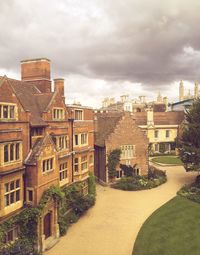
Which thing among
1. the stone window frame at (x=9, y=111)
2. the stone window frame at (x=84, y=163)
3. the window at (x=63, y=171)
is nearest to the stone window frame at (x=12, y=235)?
Answer: the window at (x=63, y=171)

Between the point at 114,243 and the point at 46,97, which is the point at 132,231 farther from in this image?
the point at 46,97

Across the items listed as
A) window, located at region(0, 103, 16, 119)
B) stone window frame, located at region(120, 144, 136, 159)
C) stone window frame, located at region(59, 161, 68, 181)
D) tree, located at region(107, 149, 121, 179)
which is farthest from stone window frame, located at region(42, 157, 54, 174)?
stone window frame, located at region(120, 144, 136, 159)

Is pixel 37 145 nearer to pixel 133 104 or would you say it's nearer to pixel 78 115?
pixel 78 115

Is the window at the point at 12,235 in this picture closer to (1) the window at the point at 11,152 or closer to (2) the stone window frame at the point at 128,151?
(1) the window at the point at 11,152

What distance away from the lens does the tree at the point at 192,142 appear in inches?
1134

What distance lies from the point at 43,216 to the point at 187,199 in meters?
14.4

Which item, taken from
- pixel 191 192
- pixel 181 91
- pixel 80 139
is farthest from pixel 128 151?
pixel 181 91

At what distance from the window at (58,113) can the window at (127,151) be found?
13.7 metres

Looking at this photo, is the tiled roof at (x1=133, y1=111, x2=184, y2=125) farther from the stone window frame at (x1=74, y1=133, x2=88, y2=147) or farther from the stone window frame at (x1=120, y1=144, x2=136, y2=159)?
the stone window frame at (x1=74, y1=133, x2=88, y2=147)

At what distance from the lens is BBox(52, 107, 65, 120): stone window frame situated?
2185cm

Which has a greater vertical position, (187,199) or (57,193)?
(57,193)

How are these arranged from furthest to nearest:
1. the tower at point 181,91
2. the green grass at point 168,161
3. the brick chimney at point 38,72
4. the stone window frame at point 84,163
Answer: the tower at point 181,91 → the green grass at point 168,161 → the stone window frame at point 84,163 → the brick chimney at point 38,72

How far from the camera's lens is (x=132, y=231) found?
2041 centimetres

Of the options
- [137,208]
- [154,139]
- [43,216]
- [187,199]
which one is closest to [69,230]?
[43,216]
